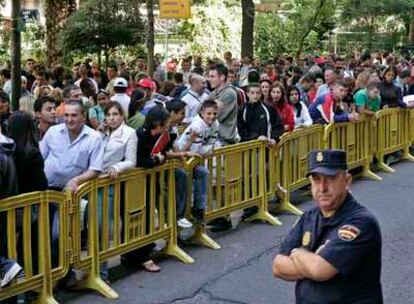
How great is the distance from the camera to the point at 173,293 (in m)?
6.73

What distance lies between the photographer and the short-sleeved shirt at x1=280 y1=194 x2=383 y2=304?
353cm

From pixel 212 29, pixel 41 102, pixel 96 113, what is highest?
pixel 212 29

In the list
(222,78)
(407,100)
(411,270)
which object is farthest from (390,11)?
(411,270)

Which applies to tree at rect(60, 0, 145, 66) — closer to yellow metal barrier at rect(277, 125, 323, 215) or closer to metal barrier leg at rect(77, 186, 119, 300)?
yellow metal barrier at rect(277, 125, 323, 215)

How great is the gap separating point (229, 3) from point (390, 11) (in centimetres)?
820

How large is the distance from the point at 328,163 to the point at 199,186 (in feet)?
14.5

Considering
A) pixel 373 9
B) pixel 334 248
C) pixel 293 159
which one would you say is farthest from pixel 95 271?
pixel 373 9

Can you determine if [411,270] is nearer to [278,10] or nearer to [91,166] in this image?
[91,166]

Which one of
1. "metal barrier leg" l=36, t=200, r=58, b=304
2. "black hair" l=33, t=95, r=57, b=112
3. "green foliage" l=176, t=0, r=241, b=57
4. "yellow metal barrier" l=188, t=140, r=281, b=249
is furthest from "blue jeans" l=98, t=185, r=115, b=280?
"green foliage" l=176, t=0, r=241, b=57

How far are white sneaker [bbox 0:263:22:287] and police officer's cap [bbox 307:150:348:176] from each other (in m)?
2.76

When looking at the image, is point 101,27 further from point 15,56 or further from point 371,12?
point 371,12

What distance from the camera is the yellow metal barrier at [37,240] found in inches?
225

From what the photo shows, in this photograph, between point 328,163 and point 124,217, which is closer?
point 328,163

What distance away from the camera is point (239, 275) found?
7.29 meters
